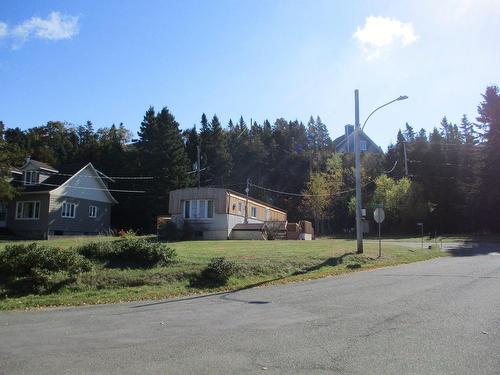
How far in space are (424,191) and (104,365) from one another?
69.7m

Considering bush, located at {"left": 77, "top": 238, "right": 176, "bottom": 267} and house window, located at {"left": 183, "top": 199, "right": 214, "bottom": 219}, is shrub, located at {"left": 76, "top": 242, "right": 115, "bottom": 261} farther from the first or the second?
house window, located at {"left": 183, "top": 199, "right": 214, "bottom": 219}

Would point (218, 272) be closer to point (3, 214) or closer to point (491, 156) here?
point (3, 214)

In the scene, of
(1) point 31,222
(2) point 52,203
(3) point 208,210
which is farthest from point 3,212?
(3) point 208,210

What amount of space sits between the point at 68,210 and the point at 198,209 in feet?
46.6

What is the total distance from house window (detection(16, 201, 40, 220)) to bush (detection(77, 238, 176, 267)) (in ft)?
93.9

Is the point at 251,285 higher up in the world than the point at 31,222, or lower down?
lower down

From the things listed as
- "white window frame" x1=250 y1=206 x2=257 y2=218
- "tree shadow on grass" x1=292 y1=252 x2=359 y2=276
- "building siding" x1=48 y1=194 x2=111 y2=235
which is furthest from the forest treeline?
"tree shadow on grass" x1=292 y1=252 x2=359 y2=276

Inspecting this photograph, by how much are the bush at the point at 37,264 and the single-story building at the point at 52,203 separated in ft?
90.8

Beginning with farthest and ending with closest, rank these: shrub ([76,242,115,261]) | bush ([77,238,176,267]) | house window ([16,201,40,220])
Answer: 1. house window ([16,201,40,220])
2. shrub ([76,242,115,261])
3. bush ([77,238,176,267])

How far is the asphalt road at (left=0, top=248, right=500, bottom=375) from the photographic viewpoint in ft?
21.3

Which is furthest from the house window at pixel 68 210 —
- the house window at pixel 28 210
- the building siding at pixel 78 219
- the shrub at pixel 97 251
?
the shrub at pixel 97 251

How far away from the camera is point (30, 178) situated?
4619 centimetres

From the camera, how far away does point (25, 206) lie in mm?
45156

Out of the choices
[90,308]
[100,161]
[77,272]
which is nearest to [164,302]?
[90,308]
